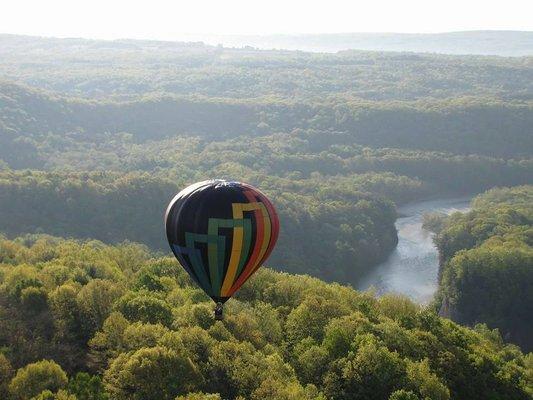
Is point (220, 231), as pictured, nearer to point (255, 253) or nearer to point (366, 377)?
point (255, 253)

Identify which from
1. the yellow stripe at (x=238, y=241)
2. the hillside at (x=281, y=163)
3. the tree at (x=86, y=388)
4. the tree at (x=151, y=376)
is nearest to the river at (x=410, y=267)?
the hillside at (x=281, y=163)

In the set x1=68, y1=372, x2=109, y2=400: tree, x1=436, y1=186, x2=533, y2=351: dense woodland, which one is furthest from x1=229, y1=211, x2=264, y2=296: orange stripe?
x1=436, y1=186, x2=533, y2=351: dense woodland

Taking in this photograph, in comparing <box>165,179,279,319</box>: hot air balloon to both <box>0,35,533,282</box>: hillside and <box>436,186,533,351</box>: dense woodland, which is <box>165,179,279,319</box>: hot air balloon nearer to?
<box>436,186,533,351</box>: dense woodland

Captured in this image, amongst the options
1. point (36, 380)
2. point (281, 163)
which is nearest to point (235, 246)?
point (36, 380)

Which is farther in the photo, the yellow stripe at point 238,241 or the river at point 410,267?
the river at point 410,267

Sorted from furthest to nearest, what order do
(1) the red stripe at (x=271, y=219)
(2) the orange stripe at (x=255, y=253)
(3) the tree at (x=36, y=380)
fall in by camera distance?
(1) the red stripe at (x=271, y=219), (2) the orange stripe at (x=255, y=253), (3) the tree at (x=36, y=380)

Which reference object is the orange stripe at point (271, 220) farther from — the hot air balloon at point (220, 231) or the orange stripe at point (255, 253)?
the orange stripe at point (255, 253)
